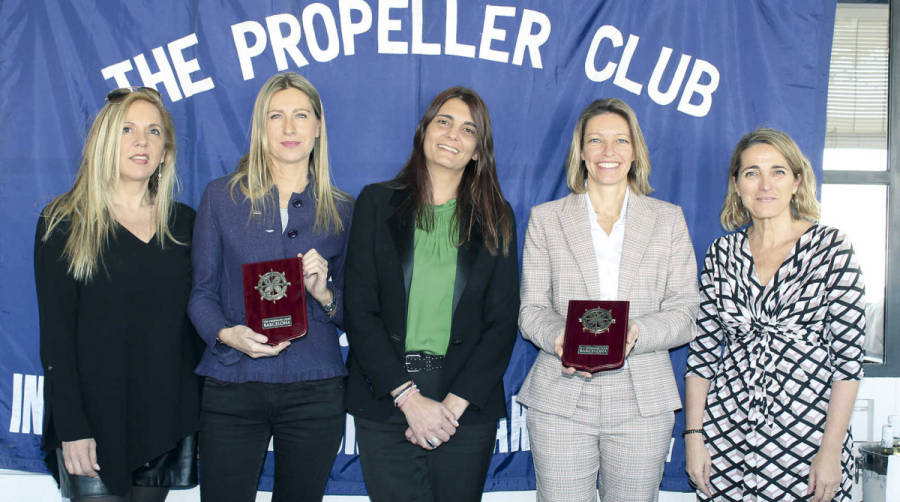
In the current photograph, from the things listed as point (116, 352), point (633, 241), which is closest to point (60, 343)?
point (116, 352)

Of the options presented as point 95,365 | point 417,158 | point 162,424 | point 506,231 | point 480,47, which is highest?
point 480,47

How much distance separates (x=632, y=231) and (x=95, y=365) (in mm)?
1692

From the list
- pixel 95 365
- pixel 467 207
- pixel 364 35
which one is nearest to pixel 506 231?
pixel 467 207

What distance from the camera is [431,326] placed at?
78.9 inches

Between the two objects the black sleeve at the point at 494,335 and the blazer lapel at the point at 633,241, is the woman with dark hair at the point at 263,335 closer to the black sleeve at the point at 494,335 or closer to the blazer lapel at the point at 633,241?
the black sleeve at the point at 494,335

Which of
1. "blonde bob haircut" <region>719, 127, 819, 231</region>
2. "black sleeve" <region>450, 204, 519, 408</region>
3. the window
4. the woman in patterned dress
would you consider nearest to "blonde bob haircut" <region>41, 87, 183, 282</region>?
"black sleeve" <region>450, 204, 519, 408</region>

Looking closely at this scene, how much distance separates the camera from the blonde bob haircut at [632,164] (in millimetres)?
2230

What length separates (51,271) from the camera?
1.88 metres

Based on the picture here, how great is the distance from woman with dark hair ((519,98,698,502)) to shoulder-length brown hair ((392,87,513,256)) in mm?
173

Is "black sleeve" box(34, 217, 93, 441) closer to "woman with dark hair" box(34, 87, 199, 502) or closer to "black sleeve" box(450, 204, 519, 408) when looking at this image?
"woman with dark hair" box(34, 87, 199, 502)

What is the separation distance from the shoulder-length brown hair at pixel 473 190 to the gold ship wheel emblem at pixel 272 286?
47 centimetres

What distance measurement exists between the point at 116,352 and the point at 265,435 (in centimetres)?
50

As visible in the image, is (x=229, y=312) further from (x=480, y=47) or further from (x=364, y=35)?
(x=480, y=47)

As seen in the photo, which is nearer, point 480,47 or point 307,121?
point 307,121
